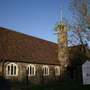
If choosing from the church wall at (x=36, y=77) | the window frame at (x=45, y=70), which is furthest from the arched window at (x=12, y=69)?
the window frame at (x=45, y=70)

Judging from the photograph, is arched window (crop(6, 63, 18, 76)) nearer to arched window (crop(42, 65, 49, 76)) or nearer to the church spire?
arched window (crop(42, 65, 49, 76))

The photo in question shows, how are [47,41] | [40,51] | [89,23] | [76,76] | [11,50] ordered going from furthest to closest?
[47,41], [76,76], [40,51], [11,50], [89,23]

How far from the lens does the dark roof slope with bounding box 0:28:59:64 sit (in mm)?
29959

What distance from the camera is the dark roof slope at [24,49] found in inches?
1180

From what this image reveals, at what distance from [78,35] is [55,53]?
1372cm

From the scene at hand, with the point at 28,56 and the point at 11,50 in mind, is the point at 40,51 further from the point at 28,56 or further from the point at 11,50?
the point at 11,50

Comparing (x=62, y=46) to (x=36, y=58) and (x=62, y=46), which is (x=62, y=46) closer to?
(x=62, y=46)

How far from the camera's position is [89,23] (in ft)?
93.0

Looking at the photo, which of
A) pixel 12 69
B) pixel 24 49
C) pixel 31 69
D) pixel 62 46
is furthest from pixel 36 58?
pixel 62 46

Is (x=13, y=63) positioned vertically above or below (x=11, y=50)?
below

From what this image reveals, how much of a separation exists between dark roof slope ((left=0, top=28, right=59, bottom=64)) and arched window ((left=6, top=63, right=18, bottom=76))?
0.93m

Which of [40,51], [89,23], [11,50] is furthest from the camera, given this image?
[40,51]

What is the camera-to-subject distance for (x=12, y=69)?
1150 inches

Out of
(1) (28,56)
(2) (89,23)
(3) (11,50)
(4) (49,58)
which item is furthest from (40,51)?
(2) (89,23)
